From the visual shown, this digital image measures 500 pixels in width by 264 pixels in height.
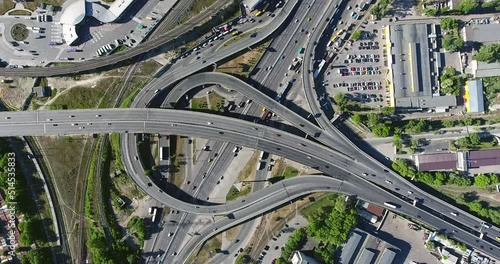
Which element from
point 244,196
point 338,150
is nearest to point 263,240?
point 244,196

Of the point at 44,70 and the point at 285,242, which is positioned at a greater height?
the point at 44,70

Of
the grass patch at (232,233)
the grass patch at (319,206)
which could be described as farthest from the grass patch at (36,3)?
the grass patch at (319,206)

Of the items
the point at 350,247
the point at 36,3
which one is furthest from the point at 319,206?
the point at 36,3

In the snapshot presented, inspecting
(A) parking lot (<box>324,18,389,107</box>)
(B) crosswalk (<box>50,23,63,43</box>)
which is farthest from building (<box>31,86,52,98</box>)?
(A) parking lot (<box>324,18,389,107</box>)

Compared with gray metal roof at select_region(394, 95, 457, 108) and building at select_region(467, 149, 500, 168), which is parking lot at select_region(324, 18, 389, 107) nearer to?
gray metal roof at select_region(394, 95, 457, 108)

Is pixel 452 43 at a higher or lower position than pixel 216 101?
higher

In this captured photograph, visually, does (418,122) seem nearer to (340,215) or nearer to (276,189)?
(340,215)

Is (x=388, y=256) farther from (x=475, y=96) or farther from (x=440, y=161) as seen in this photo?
(x=475, y=96)
